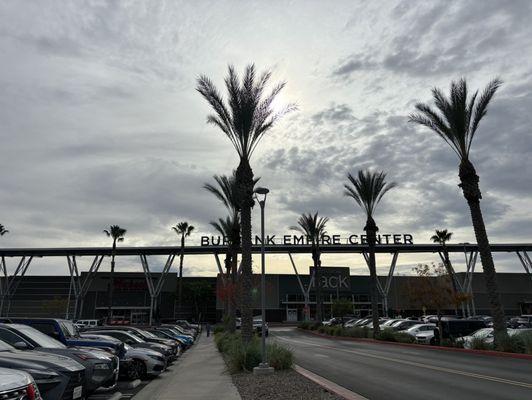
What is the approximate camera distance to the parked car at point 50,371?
22.9 feet

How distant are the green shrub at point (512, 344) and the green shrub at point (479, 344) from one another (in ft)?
4.36

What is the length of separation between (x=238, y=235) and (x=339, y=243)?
41.1 meters

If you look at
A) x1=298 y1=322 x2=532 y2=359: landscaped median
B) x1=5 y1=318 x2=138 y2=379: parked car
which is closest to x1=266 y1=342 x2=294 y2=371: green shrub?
x1=5 y1=318 x2=138 y2=379: parked car

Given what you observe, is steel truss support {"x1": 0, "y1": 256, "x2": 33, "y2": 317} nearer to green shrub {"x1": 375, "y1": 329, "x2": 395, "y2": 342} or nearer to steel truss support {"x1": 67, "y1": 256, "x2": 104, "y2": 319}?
steel truss support {"x1": 67, "y1": 256, "x2": 104, "y2": 319}

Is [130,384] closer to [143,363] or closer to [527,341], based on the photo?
[143,363]

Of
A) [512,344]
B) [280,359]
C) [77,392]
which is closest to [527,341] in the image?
[512,344]

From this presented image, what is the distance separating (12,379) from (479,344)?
23171 millimetres

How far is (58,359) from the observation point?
25.5 ft

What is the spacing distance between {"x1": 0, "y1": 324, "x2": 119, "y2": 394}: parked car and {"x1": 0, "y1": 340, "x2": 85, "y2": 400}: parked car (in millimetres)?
1217

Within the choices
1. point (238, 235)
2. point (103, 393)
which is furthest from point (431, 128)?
point (103, 393)

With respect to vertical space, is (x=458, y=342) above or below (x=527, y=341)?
below

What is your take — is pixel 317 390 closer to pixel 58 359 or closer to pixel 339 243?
pixel 58 359

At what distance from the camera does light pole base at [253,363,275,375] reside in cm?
1384

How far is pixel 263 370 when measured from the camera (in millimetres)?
13867
